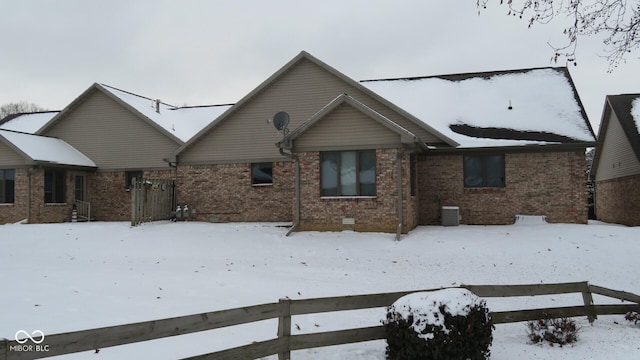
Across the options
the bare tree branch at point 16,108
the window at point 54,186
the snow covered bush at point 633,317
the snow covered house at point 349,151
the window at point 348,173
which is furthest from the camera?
the bare tree branch at point 16,108

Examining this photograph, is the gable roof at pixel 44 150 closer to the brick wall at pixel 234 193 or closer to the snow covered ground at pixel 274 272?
the snow covered ground at pixel 274 272

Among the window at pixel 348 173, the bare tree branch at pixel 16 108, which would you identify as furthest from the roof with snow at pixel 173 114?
the bare tree branch at pixel 16 108

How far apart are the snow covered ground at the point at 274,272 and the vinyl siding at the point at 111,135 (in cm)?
651

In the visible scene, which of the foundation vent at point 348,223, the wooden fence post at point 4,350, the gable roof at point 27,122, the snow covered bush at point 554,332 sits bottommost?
the snow covered bush at point 554,332

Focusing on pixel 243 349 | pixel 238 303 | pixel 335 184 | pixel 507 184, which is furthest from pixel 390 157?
pixel 243 349

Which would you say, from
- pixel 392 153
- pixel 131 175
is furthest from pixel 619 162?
pixel 131 175

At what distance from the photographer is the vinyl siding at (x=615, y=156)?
22.7 meters

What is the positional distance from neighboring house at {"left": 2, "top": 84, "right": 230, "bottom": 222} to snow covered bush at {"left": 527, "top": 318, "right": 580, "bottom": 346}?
20.9 metres

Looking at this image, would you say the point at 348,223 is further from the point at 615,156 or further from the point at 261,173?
the point at 615,156

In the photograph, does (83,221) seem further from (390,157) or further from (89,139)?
(390,157)

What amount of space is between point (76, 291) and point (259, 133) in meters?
13.6

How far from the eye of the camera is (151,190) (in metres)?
21.5

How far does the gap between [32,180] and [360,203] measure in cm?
1612

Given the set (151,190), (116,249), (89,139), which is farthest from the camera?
(89,139)
